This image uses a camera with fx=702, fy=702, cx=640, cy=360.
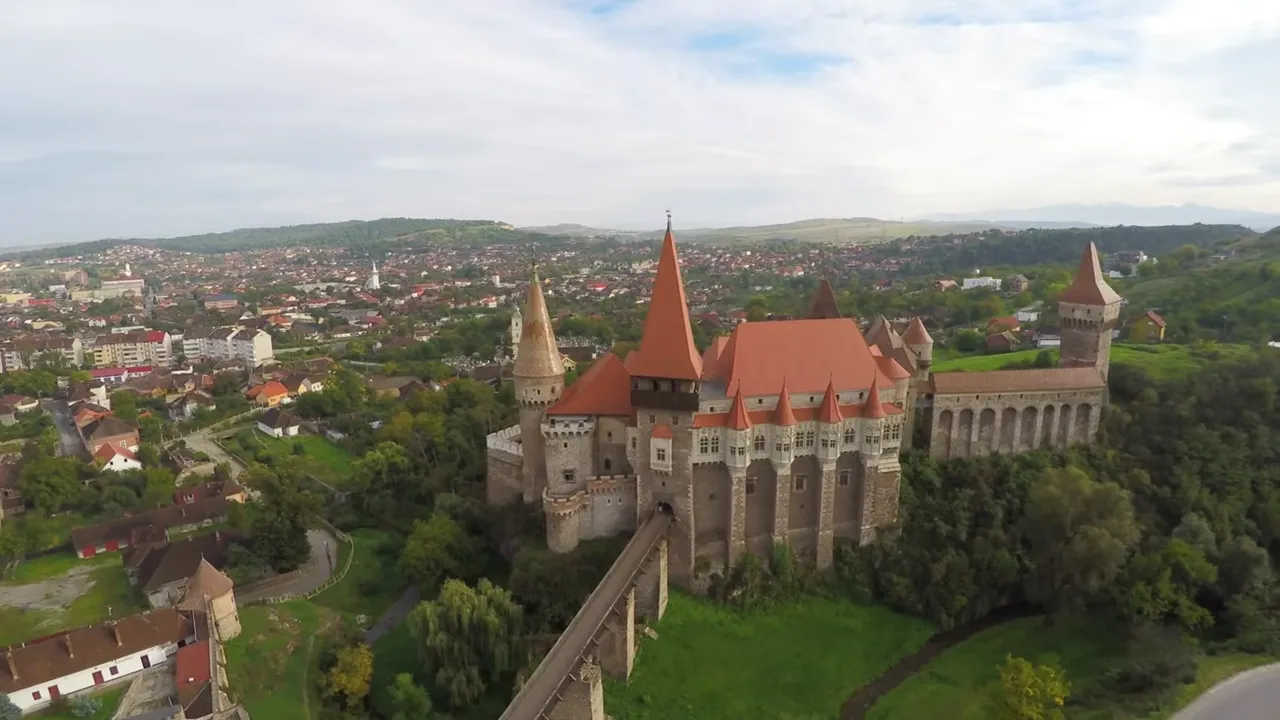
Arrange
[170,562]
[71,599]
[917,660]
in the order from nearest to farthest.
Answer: [917,660]
[170,562]
[71,599]

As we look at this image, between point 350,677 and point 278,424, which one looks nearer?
point 350,677

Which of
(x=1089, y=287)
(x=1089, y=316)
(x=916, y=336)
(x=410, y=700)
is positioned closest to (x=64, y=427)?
(x=410, y=700)

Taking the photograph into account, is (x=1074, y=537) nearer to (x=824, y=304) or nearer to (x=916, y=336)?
(x=916, y=336)

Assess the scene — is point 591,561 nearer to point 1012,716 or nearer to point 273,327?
point 1012,716

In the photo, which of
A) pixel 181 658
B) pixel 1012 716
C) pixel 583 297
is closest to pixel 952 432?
pixel 1012 716

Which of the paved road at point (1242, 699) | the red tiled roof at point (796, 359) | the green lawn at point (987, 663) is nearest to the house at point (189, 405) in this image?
the red tiled roof at point (796, 359)

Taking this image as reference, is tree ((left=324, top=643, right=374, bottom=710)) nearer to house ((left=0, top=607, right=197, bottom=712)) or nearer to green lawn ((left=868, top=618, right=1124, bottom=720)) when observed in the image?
house ((left=0, top=607, right=197, bottom=712))
